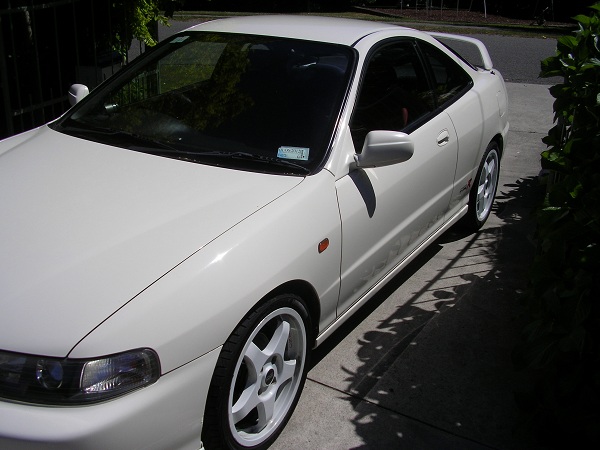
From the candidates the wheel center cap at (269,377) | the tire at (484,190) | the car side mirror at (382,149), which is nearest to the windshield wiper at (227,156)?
the car side mirror at (382,149)

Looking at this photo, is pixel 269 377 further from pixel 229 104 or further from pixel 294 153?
pixel 229 104

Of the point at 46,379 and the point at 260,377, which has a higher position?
Answer: the point at 46,379

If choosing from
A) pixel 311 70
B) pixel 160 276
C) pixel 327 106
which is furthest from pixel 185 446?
pixel 311 70

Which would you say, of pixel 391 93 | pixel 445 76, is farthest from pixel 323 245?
pixel 445 76

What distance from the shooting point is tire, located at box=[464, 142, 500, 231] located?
5.24 metres

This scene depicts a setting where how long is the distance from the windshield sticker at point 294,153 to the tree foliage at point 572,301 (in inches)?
43.2

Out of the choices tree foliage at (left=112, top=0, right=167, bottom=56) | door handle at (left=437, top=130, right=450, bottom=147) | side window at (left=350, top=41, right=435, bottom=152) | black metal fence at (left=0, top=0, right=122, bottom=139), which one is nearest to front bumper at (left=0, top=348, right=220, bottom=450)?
side window at (left=350, top=41, right=435, bottom=152)

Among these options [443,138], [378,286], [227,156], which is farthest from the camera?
[443,138]

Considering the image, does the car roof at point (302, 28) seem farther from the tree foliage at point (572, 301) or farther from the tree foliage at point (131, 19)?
the tree foliage at point (131, 19)

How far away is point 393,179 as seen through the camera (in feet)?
12.5

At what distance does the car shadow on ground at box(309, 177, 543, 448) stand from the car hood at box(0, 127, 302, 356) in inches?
45.3

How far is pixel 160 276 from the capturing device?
8.52ft

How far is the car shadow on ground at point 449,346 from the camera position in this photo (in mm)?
3398

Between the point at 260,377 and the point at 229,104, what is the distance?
1435 millimetres
